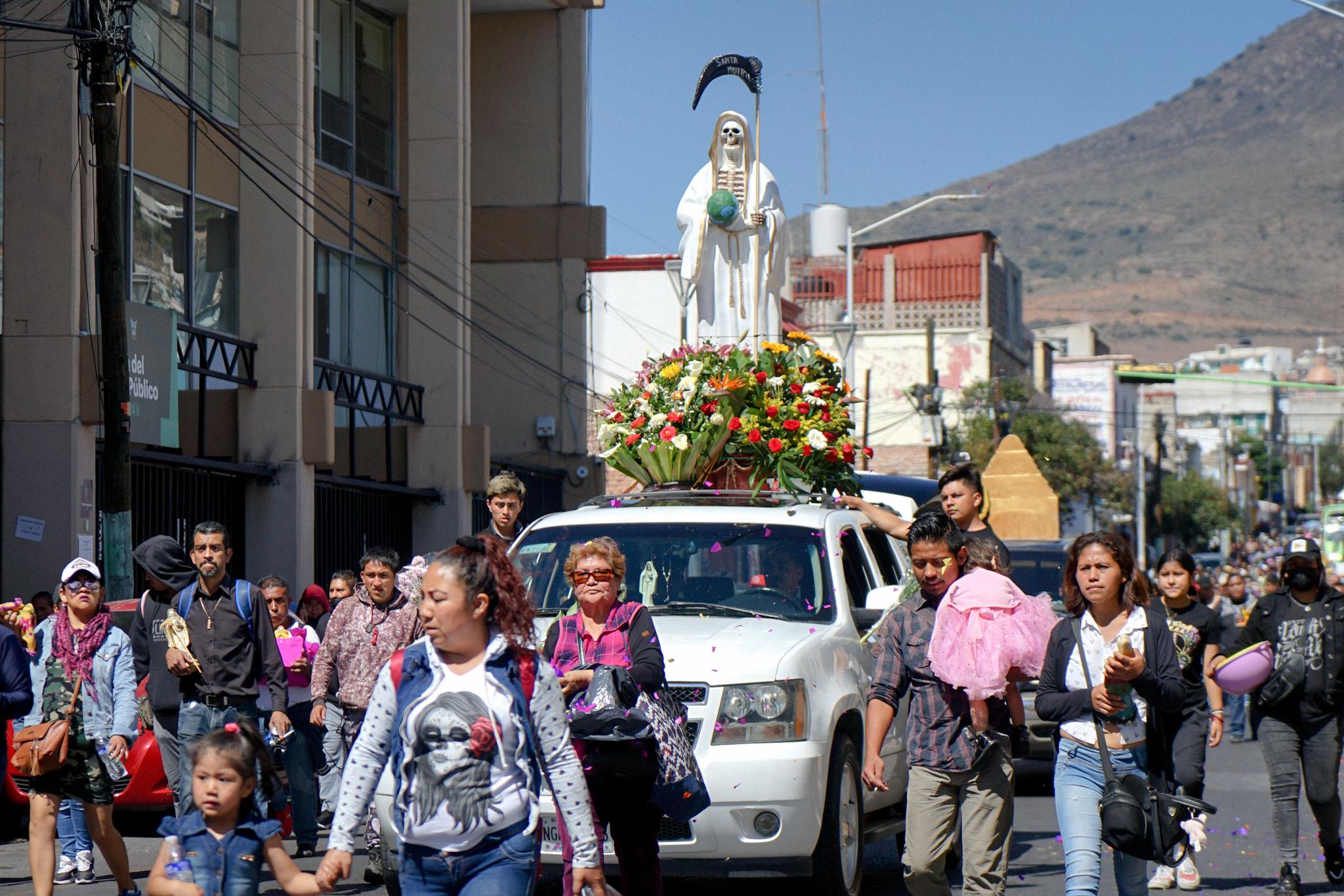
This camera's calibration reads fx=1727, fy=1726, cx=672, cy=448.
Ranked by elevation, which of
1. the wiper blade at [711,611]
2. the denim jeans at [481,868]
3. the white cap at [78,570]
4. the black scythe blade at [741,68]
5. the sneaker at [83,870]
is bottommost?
the sneaker at [83,870]

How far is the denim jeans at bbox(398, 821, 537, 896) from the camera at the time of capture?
4.81 metres

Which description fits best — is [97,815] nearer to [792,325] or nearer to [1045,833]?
[1045,833]

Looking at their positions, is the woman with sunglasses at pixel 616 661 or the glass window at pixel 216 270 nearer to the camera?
the woman with sunglasses at pixel 616 661

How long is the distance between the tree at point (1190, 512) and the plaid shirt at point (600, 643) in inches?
3064

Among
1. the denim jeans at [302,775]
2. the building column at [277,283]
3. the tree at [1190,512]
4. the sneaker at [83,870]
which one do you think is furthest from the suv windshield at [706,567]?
the tree at [1190,512]

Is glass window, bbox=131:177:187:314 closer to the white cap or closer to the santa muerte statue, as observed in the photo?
the santa muerte statue

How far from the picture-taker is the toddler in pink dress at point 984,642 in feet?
22.7

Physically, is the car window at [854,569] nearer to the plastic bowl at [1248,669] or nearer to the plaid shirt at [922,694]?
the plaid shirt at [922,694]

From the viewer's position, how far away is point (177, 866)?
17.3 ft

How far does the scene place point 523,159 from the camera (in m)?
32.0

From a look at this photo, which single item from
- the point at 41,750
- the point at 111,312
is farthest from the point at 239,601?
the point at 111,312

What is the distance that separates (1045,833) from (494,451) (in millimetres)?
22575

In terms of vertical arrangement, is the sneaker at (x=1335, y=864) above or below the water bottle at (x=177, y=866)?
below

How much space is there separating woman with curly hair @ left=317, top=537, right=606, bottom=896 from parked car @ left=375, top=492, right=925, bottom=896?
2.78 metres
